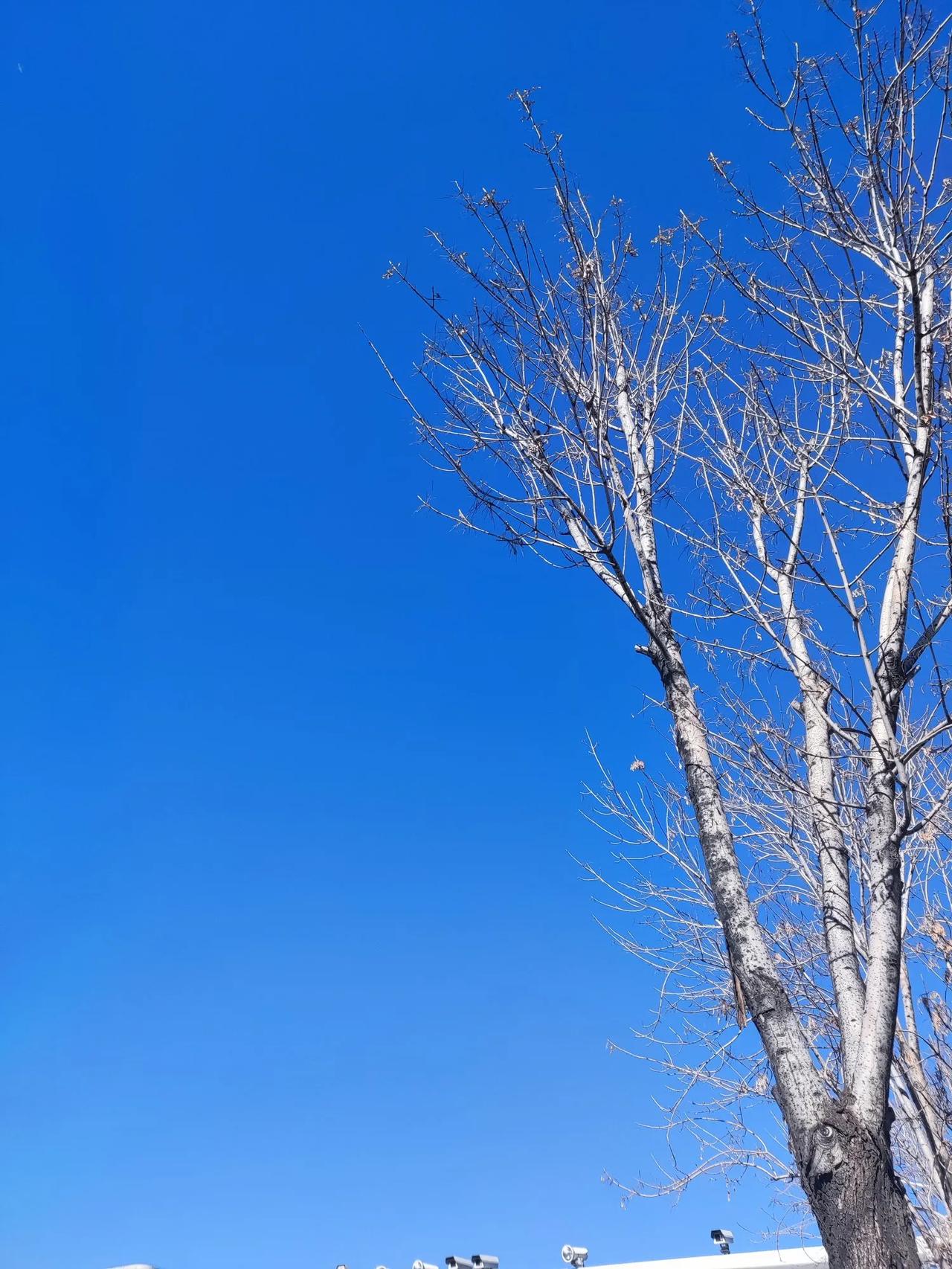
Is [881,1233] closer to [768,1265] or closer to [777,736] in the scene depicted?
[777,736]

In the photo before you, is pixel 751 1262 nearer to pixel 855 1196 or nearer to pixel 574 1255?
pixel 574 1255

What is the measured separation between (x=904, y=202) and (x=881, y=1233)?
12.7 ft

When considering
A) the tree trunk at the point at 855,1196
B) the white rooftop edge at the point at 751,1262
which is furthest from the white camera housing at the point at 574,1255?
the tree trunk at the point at 855,1196

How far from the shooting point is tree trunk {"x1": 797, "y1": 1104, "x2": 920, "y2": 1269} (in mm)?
2953

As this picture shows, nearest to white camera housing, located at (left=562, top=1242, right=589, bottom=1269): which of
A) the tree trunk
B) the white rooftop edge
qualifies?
the white rooftop edge

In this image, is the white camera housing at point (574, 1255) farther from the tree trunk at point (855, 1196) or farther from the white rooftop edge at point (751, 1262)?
the tree trunk at point (855, 1196)

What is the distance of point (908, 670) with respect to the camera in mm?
3842

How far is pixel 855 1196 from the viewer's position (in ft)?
9.99

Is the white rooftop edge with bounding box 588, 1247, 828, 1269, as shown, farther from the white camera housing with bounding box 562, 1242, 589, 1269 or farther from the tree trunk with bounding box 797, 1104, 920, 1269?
the tree trunk with bounding box 797, 1104, 920, 1269

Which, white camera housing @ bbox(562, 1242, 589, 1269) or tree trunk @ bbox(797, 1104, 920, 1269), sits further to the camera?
white camera housing @ bbox(562, 1242, 589, 1269)

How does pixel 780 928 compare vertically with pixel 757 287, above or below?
below

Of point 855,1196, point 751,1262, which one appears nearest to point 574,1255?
point 751,1262

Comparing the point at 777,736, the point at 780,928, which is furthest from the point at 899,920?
the point at 780,928

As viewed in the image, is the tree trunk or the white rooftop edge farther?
the white rooftop edge
